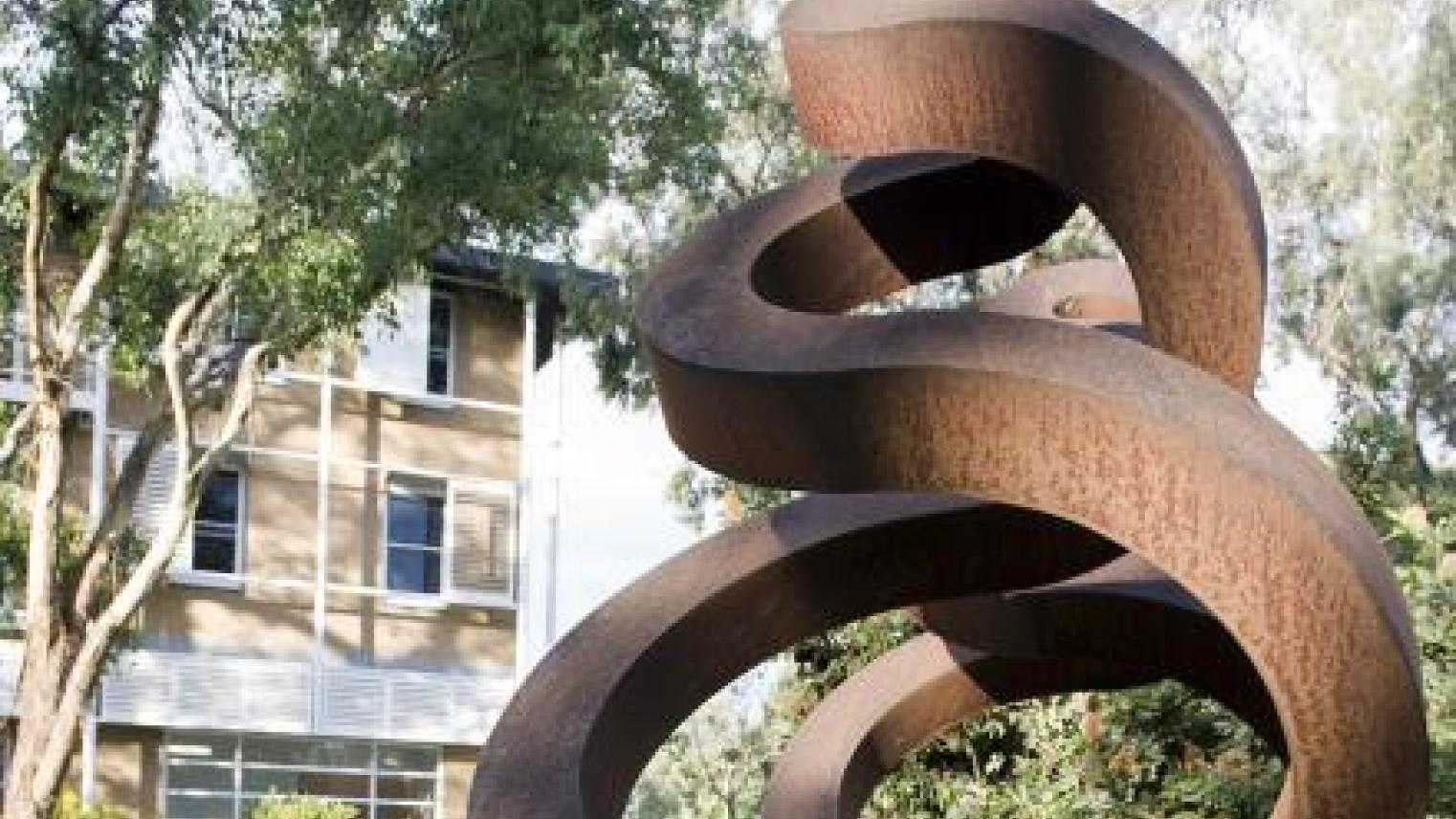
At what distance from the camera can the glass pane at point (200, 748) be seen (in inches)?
1055

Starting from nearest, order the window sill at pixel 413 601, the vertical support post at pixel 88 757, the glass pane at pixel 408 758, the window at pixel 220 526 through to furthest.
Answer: the vertical support post at pixel 88 757
the window at pixel 220 526
the window sill at pixel 413 601
the glass pane at pixel 408 758

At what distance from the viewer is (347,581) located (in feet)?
91.9

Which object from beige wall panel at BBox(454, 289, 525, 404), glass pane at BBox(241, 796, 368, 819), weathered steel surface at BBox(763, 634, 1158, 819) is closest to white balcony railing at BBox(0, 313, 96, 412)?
glass pane at BBox(241, 796, 368, 819)

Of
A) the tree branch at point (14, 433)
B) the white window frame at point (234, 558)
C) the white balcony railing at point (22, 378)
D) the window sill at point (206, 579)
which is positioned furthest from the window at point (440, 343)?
the tree branch at point (14, 433)

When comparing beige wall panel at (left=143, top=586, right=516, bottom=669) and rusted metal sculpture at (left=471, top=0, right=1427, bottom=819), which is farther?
beige wall panel at (left=143, top=586, right=516, bottom=669)

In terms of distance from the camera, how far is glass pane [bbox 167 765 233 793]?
87.8 feet

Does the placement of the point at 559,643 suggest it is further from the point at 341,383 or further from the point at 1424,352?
the point at 1424,352

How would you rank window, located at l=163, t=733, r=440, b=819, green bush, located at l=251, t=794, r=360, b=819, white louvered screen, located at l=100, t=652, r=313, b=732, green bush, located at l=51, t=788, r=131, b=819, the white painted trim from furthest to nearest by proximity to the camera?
the white painted trim → window, located at l=163, t=733, r=440, b=819 → white louvered screen, located at l=100, t=652, r=313, b=732 → green bush, located at l=251, t=794, r=360, b=819 → green bush, located at l=51, t=788, r=131, b=819

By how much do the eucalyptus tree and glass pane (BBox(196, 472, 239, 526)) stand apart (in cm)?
952

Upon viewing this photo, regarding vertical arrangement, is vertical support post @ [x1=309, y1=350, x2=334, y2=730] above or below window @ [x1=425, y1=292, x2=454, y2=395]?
below

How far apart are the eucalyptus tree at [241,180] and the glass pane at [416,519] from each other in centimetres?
1119

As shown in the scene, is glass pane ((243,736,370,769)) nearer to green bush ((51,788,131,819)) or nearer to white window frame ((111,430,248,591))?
white window frame ((111,430,248,591))

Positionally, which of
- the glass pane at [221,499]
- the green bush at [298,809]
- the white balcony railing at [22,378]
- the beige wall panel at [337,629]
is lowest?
the green bush at [298,809]

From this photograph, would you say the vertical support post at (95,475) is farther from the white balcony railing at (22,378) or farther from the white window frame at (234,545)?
the white window frame at (234,545)
